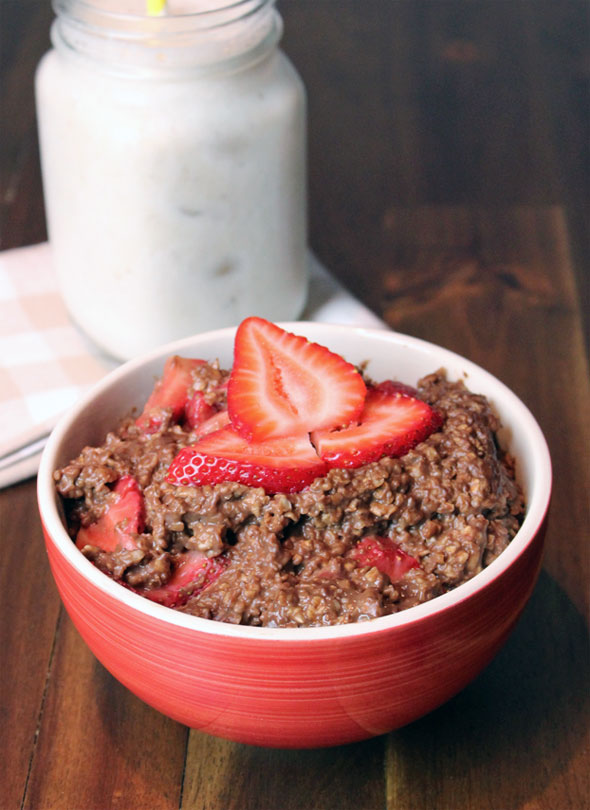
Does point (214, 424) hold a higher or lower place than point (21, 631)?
higher

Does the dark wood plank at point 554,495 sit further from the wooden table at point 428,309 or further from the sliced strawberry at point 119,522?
the sliced strawberry at point 119,522

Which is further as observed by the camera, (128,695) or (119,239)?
(119,239)

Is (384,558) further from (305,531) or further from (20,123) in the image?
(20,123)

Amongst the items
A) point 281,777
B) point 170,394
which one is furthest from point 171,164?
point 281,777

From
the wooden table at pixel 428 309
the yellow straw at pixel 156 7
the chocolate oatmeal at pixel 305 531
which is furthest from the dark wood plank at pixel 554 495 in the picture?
the yellow straw at pixel 156 7

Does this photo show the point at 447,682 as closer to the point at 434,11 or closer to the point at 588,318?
the point at 588,318

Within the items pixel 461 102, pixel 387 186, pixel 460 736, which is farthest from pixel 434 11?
pixel 460 736

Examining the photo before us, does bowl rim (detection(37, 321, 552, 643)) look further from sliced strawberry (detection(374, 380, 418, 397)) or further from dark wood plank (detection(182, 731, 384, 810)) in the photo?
dark wood plank (detection(182, 731, 384, 810))
